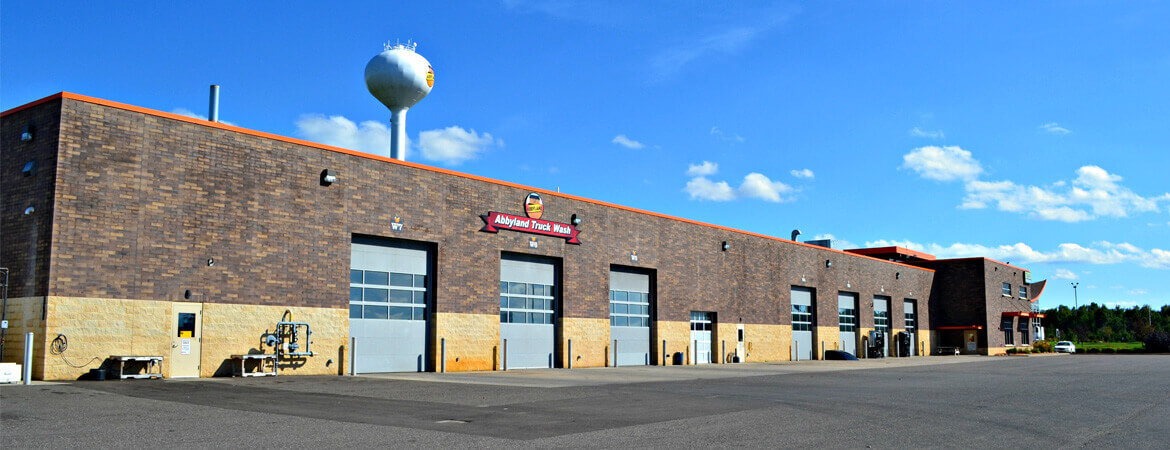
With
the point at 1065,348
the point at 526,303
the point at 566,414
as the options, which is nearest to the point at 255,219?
the point at 526,303

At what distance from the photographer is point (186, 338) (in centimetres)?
2231

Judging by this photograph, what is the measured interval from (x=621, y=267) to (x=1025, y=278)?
5605 cm

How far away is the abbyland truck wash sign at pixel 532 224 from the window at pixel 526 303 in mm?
2033

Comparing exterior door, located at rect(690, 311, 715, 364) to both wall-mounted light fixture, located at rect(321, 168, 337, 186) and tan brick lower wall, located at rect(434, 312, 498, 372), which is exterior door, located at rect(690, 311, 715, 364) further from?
wall-mounted light fixture, located at rect(321, 168, 337, 186)

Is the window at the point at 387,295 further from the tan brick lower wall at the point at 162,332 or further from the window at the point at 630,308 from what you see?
the window at the point at 630,308

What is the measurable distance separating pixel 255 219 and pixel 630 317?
17.6 metres

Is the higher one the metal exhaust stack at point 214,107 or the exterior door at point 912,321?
the metal exhaust stack at point 214,107

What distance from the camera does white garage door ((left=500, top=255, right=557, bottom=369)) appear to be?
102 feet

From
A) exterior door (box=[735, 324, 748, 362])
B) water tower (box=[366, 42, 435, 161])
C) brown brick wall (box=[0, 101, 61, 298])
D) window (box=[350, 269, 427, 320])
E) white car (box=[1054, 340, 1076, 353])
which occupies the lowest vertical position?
white car (box=[1054, 340, 1076, 353])

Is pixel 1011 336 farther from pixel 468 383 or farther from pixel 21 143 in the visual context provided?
pixel 21 143

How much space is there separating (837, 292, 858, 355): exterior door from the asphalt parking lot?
30.1 meters

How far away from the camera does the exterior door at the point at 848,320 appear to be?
52469 mm

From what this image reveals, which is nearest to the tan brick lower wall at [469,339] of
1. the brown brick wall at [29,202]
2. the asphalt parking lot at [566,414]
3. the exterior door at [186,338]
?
the asphalt parking lot at [566,414]

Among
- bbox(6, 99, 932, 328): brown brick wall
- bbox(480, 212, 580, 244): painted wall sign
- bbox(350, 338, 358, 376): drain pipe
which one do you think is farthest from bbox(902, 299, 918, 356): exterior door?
bbox(350, 338, 358, 376): drain pipe
